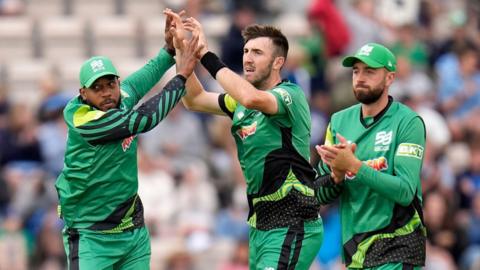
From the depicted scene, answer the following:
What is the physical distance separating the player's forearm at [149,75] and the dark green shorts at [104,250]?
3.84 feet

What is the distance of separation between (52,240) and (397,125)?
646 cm


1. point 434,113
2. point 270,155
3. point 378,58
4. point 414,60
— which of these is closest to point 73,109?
point 270,155

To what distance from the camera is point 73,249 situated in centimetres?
1066

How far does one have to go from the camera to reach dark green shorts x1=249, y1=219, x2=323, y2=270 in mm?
10438

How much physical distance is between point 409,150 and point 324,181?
76 cm

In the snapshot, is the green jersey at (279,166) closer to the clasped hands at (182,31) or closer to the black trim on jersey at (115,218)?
the clasped hands at (182,31)

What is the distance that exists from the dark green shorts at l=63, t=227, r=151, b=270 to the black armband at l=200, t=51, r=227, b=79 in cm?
143

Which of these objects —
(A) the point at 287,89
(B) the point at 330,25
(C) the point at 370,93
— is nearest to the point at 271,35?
(A) the point at 287,89

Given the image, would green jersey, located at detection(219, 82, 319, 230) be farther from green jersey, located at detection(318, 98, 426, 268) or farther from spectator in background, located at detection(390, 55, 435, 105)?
spectator in background, located at detection(390, 55, 435, 105)

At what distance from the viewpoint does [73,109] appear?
10.6 metres

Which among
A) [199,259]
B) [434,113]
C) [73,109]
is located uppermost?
[73,109]

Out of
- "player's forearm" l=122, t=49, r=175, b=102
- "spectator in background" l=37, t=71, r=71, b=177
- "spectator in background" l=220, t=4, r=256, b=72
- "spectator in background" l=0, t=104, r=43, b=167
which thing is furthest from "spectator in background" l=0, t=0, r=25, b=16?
"player's forearm" l=122, t=49, r=175, b=102

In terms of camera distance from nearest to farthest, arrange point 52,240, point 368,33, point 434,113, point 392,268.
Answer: point 392,268 < point 52,240 < point 434,113 < point 368,33

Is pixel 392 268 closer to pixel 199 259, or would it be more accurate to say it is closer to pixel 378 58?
pixel 378 58
